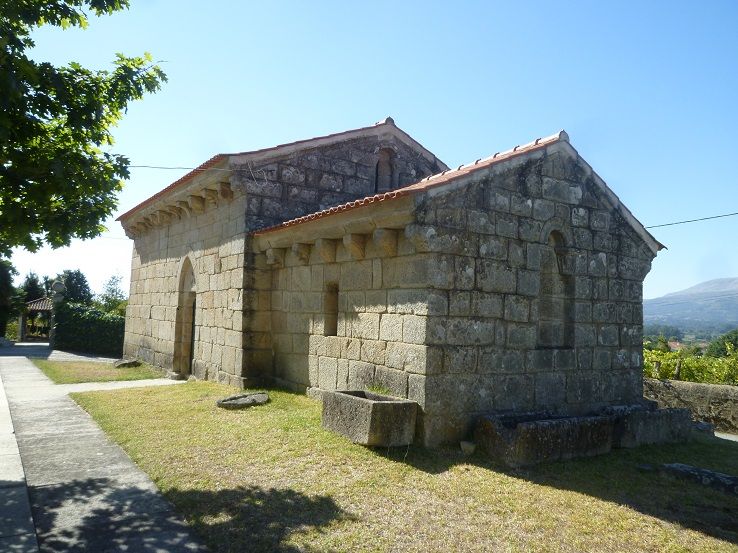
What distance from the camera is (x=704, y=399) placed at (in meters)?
10.2

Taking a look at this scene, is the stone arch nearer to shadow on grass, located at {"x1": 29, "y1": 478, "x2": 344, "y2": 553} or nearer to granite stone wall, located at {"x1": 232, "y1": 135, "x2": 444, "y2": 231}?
shadow on grass, located at {"x1": 29, "y1": 478, "x2": 344, "y2": 553}

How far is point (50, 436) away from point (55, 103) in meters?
4.07

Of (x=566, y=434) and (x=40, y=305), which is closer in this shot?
(x=566, y=434)

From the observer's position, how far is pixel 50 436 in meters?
6.74

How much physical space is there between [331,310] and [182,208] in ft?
18.8

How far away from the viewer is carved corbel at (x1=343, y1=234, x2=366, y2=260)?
7.16 meters

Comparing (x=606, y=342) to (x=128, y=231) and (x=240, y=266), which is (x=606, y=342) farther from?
(x=128, y=231)

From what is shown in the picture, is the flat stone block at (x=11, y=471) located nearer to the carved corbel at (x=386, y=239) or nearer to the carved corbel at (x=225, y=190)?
the carved corbel at (x=386, y=239)

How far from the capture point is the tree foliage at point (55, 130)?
4.74 m

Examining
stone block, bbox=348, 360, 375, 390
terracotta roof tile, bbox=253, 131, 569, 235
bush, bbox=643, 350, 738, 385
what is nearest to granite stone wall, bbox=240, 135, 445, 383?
stone block, bbox=348, 360, 375, 390

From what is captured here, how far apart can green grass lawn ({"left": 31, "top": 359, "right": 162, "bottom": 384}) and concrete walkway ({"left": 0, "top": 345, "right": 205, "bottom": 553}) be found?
4060 millimetres

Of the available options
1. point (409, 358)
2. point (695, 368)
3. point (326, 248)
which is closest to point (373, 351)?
point (409, 358)

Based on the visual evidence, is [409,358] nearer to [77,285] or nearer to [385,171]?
[385,171]

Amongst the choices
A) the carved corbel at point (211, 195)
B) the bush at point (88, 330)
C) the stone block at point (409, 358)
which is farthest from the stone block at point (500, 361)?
the bush at point (88, 330)
